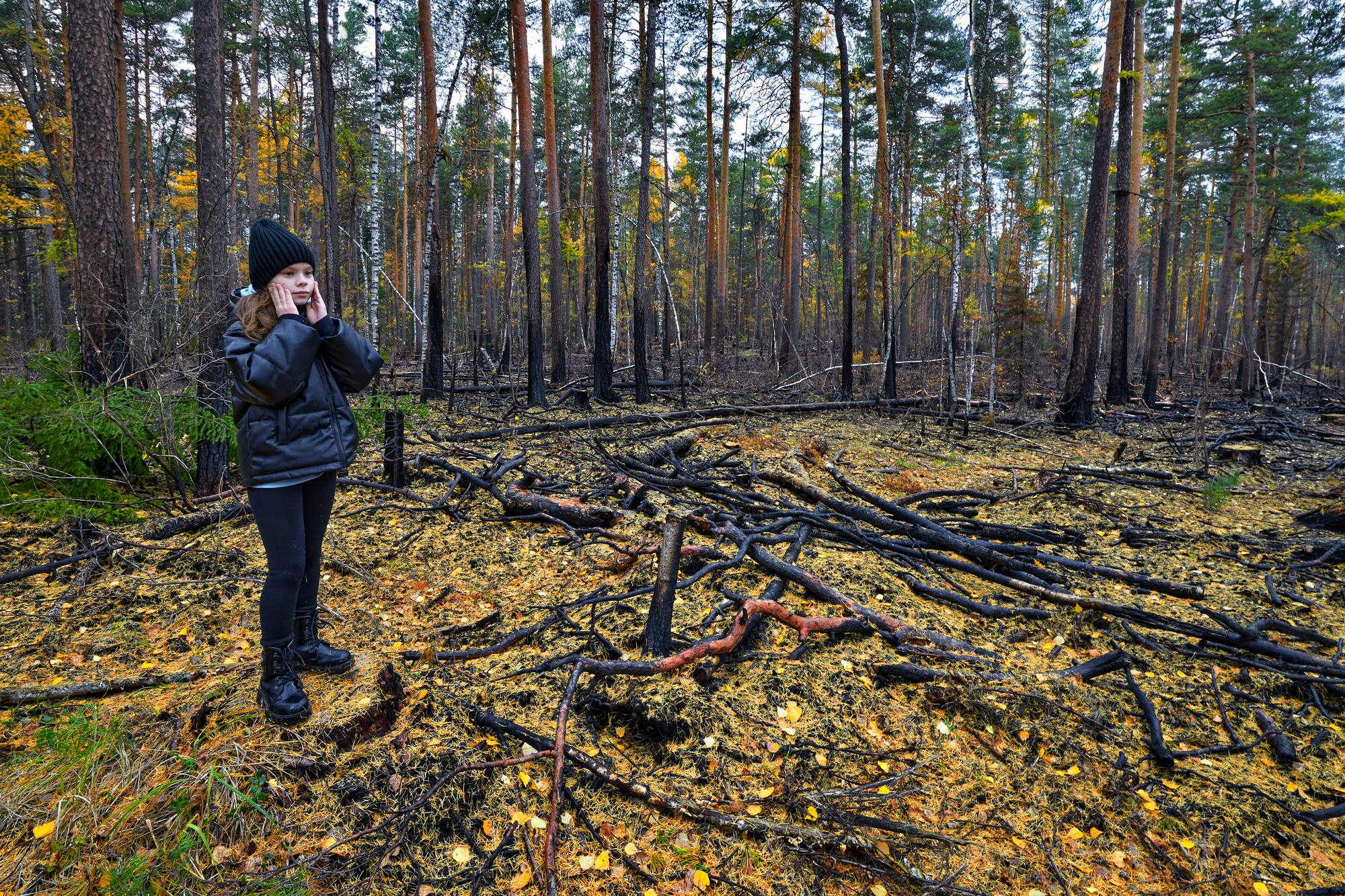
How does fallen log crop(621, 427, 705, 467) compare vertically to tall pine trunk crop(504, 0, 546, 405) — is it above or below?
below

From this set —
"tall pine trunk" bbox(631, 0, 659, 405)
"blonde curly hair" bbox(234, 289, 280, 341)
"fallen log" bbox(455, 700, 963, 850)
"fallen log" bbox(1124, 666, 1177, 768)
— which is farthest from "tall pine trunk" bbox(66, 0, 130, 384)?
"tall pine trunk" bbox(631, 0, 659, 405)

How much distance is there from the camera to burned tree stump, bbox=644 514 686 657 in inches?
115

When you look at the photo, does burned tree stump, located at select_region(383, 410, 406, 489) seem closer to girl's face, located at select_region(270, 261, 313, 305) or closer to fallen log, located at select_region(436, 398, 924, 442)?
fallen log, located at select_region(436, 398, 924, 442)

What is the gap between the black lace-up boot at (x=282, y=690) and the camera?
236 cm

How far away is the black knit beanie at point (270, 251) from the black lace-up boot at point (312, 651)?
1.47m

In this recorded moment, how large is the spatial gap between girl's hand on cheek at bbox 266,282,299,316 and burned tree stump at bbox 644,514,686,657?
5.92ft

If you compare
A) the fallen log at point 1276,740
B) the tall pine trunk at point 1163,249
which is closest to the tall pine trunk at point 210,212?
the fallen log at point 1276,740

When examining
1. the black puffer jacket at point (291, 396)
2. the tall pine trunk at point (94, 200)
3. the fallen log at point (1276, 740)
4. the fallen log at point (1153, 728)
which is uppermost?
the tall pine trunk at point (94, 200)

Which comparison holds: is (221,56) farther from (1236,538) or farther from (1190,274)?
(1190,274)

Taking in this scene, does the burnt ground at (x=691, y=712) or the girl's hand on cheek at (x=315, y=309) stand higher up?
the girl's hand on cheek at (x=315, y=309)

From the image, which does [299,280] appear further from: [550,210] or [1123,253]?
[1123,253]

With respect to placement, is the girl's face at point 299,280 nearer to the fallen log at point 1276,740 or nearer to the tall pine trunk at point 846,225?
the fallen log at point 1276,740

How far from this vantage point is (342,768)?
2252 millimetres

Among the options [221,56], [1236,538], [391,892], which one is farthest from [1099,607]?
[221,56]
